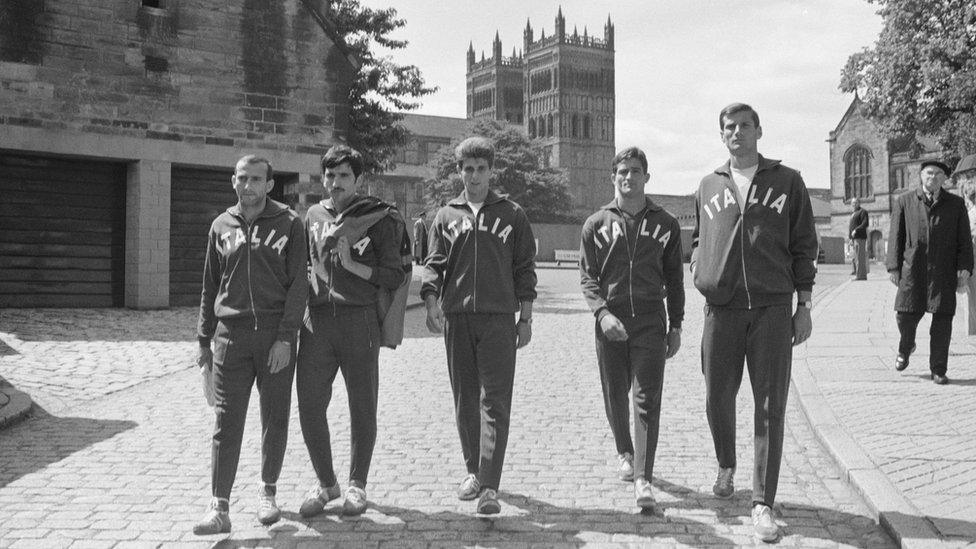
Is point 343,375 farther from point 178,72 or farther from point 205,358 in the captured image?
point 178,72

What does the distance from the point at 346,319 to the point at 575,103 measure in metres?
127

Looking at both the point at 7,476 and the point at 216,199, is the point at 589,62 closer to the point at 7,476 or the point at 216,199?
the point at 216,199

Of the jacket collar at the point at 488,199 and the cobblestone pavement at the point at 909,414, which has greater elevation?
the jacket collar at the point at 488,199

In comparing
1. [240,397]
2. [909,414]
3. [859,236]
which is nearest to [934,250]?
[909,414]

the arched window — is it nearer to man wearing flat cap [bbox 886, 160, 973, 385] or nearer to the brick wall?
the brick wall

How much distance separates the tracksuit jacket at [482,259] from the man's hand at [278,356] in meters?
0.83

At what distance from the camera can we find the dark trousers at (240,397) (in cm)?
476

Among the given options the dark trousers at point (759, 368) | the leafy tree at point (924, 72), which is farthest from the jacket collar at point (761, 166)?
the leafy tree at point (924, 72)

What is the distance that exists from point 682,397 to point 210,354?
5.12 m

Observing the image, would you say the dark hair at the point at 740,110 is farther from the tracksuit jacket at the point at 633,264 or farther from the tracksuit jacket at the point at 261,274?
the tracksuit jacket at the point at 261,274

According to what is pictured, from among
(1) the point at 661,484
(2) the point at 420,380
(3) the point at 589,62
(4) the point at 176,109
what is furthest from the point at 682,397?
(3) the point at 589,62

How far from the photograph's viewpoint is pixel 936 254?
345 inches

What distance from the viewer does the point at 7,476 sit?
5898mm

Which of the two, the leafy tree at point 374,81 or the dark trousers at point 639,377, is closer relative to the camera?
the dark trousers at point 639,377
